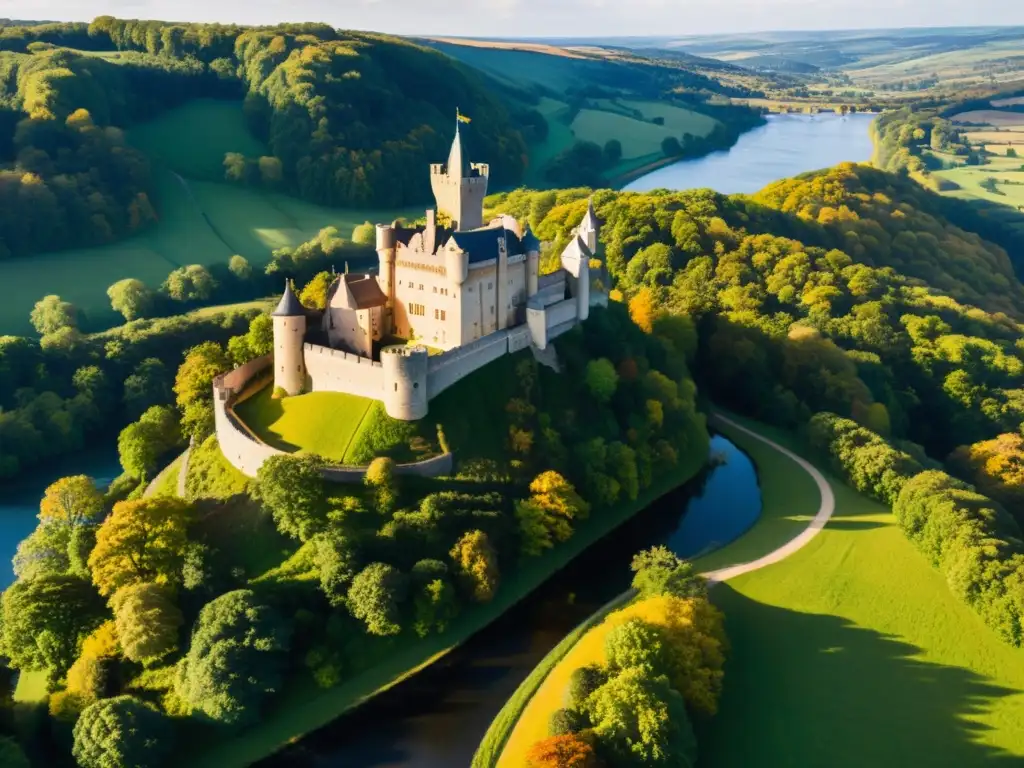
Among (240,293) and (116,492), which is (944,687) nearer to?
(116,492)

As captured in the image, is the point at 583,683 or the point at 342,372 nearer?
the point at 583,683

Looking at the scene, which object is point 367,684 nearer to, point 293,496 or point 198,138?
point 293,496

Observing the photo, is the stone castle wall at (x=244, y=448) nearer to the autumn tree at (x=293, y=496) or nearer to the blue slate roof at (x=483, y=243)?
the autumn tree at (x=293, y=496)

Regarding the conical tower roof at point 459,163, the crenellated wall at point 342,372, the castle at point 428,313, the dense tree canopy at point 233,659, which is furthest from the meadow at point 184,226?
the dense tree canopy at point 233,659

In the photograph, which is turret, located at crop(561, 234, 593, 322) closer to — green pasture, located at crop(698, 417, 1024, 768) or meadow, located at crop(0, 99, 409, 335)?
green pasture, located at crop(698, 417, 1024, 768)

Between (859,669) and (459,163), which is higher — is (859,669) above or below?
below

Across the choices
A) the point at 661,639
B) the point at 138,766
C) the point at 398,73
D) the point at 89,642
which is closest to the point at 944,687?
the point at 661,639

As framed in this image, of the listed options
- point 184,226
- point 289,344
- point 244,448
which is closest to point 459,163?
point 289,344
